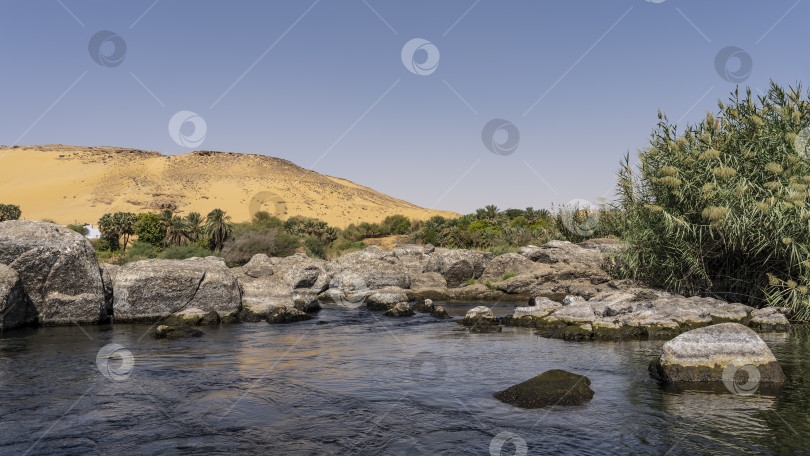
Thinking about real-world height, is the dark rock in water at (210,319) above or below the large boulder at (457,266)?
below

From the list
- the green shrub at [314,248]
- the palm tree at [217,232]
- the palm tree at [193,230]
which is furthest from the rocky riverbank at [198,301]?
the green shrub at [314,248]

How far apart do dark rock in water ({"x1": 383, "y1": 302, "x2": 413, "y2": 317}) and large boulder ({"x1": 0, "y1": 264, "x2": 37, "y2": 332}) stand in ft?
41.8

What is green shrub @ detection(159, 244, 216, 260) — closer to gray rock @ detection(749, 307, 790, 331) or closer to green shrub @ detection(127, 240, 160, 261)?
green shrub @ detection(127, 240, 160, 261)

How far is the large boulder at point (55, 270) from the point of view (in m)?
19.4

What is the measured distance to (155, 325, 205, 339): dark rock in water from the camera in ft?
59.1

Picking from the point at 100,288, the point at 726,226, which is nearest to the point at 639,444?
the point at 726,226

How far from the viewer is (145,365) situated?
45.1ft

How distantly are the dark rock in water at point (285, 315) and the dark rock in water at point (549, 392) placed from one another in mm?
12762

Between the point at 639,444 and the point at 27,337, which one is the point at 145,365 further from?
the point at 639,444

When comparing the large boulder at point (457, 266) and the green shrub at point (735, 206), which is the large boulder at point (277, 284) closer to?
the large boulder at point (457, 266)

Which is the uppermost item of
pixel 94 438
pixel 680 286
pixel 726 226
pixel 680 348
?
pixel 726 226

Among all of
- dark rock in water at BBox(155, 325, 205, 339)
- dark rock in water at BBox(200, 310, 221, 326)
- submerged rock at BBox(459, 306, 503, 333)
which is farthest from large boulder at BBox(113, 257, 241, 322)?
submerged rock at BBox(459, 306, 503, 333)

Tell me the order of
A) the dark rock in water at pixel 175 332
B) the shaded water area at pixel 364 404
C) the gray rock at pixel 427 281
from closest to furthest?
the shaded water area at pixel 364 404, the dark rock in water at pixel 175 332, the gray rock at pixel 427 281

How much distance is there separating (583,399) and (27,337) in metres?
15.9
